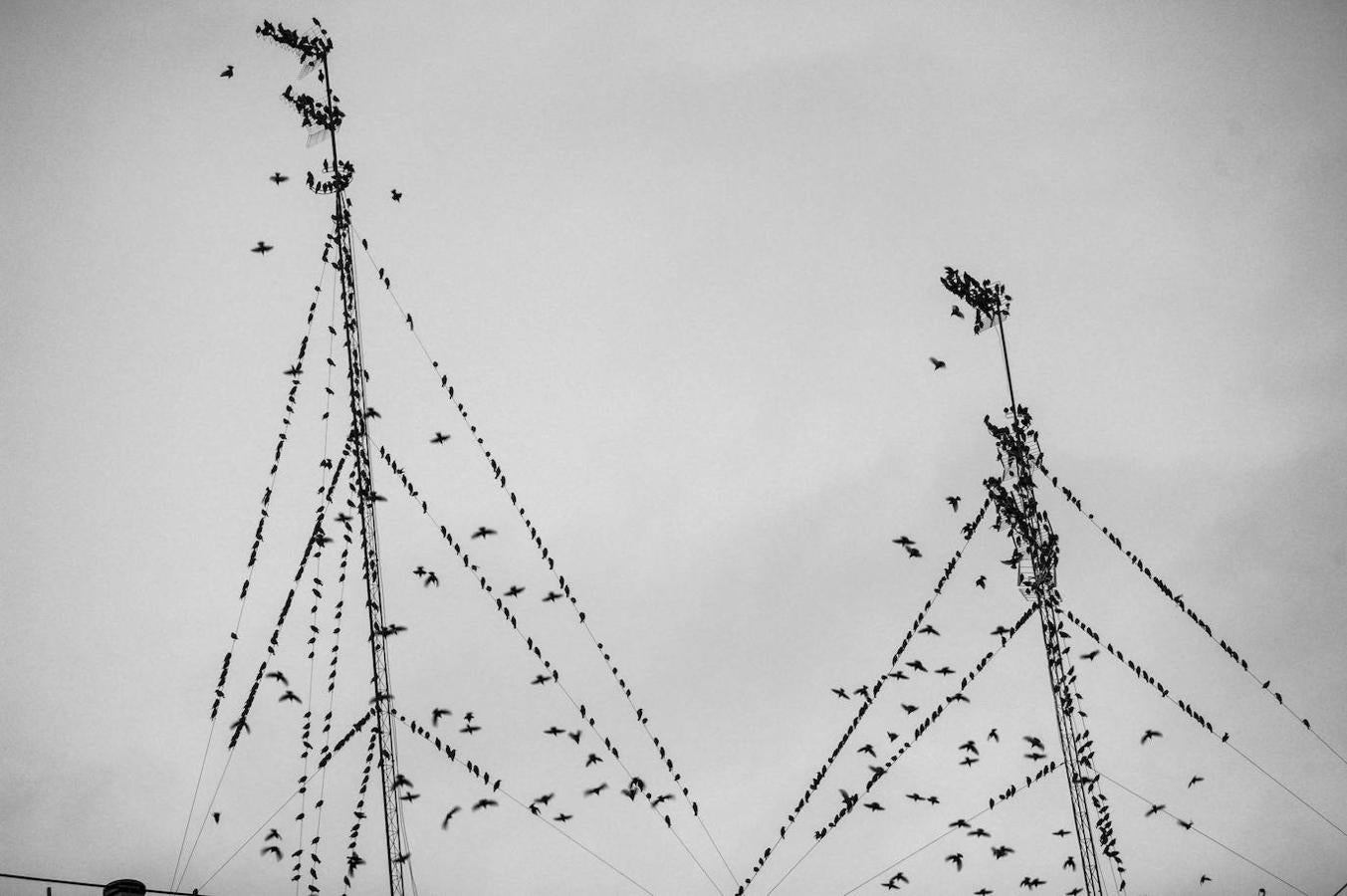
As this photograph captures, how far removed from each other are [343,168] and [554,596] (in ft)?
43.9

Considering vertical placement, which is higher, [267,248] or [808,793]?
[267,248]

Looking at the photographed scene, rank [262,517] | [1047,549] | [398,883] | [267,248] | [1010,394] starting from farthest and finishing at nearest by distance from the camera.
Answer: [1010,394] → [1047,549] → [267,248] → [262,517] → [398,883]

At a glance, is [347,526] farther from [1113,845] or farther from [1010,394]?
[1113,845]

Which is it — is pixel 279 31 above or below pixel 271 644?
above

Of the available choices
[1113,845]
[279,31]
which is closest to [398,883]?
[1113,845]

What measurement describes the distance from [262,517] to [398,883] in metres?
9.85

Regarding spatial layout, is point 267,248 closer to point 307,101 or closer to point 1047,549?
point 307,101

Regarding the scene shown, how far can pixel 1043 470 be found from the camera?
39.9m

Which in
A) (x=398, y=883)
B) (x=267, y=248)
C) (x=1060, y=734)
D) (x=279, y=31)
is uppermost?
(x=279, y=31)

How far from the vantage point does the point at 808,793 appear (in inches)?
1421

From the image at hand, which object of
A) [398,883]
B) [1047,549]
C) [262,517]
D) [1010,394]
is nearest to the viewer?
[398,883]

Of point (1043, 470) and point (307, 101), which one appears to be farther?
point (1043, 470)

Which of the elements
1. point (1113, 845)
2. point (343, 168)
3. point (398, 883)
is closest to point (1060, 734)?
point (1113, 845)

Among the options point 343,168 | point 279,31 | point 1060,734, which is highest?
point 279,31
